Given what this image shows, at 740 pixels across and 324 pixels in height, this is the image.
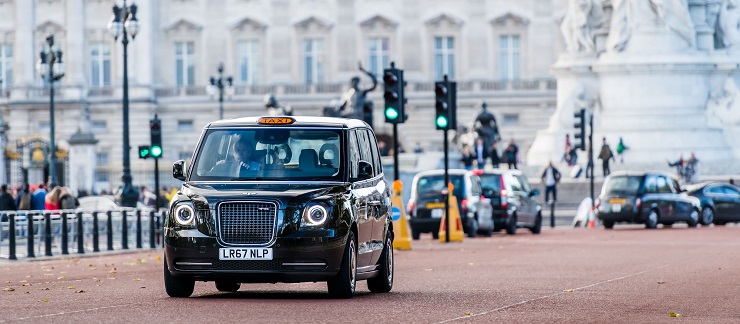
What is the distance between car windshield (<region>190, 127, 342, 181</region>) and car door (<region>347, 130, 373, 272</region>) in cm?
21

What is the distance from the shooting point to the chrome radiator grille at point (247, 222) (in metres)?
19.5

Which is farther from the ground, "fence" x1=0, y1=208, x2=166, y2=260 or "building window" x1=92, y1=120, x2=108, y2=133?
"building window" x1=92, y1=120, x2=108, y2=133

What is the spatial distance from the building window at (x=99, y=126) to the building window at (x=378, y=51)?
44.3 ft

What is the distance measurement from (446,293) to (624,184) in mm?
27534

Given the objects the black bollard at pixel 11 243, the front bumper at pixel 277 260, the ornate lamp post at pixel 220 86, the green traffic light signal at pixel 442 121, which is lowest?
the black bollard at pixel 11 243

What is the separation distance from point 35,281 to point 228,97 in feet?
240

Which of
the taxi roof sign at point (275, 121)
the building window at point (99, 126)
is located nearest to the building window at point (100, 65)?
the building window at point (99, 126)

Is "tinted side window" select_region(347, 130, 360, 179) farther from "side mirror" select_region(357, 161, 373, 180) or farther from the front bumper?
the front bumper

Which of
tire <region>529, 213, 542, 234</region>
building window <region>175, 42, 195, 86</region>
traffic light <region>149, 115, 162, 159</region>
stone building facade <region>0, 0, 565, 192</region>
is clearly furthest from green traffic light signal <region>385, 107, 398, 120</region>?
building window <region>175, 42, 195, 86</region>

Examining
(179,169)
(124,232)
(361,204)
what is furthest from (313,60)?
(361,204)

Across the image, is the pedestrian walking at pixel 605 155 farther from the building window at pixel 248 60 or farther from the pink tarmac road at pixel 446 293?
the building window at pixel 248 60

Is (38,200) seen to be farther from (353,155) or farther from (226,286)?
(353,155)

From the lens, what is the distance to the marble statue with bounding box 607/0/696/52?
60531mm

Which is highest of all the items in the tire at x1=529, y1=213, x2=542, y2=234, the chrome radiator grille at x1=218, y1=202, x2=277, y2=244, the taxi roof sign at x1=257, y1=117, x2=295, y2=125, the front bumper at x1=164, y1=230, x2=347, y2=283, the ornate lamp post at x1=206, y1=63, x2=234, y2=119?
the ornate lamp post at x1=206, y1=63, x2=234, y2=119
